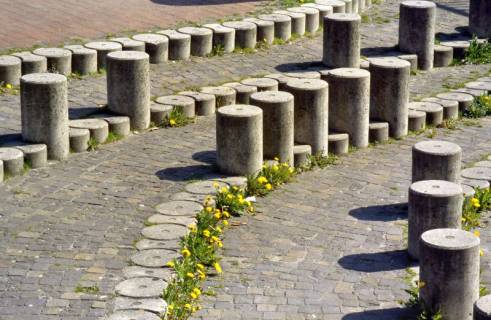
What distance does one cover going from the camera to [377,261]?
36.3 feet

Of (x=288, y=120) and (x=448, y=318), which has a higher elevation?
(x=288, y=120)

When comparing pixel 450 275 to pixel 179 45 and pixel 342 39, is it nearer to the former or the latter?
pixel 342 39

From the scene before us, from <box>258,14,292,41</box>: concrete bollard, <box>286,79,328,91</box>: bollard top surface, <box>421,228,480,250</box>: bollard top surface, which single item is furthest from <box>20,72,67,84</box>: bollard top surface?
<box>258,14,292,41</box>: concrete bollard

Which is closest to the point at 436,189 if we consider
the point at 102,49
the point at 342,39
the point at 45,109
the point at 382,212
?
the point at 382,212

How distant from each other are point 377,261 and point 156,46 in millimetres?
6187

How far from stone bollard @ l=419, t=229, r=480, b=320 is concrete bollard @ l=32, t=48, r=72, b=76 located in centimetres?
698

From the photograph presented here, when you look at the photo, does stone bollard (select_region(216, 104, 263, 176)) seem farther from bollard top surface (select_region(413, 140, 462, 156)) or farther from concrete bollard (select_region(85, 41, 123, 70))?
concrete bollard (select_region(85, 41, 123, 70))

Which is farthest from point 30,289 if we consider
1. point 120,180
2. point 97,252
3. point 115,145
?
point 115,145

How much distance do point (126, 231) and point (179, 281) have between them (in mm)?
1365

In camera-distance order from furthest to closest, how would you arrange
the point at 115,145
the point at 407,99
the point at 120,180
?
the point at 407,99 < the point at 115,145 < the point at 120,180

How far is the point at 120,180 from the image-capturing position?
12656 millimetres

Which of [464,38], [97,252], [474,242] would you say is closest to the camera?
[474,242]

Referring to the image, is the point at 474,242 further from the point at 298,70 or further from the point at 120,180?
the point at 298,70

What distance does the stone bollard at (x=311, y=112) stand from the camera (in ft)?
44.8
